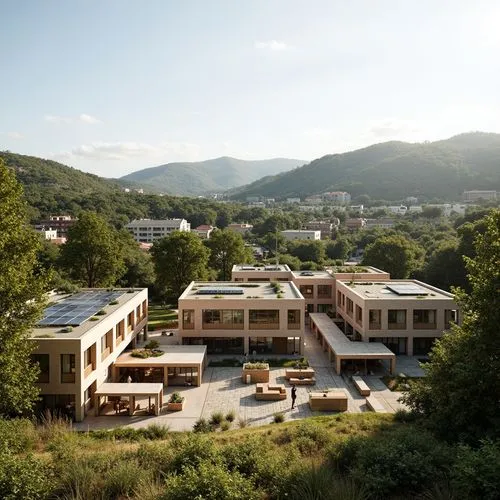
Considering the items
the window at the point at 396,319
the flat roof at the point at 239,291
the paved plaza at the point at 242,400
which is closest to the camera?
the paved plaza at the point at 242,400

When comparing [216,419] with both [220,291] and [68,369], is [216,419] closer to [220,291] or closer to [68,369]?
[68,369]

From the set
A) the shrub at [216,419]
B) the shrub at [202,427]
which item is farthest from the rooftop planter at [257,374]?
the shrub at [202,427]

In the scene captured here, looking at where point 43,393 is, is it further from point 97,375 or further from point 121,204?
point 121,204

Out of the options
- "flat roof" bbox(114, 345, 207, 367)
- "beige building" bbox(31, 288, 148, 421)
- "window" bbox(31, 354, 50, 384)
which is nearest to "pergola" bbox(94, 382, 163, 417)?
"beige building" bbox(31, 288, 148, 421)

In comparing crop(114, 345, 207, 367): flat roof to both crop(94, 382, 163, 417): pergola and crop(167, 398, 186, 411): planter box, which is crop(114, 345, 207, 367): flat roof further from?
crop(167, 398, 186, 411): planter box

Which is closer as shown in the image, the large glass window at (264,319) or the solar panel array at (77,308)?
the solar panel array at (77,308)

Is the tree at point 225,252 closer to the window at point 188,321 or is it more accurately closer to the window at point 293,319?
the window at point 188,321

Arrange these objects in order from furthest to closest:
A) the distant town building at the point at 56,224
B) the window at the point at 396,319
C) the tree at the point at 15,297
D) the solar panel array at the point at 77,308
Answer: the distant town building at the point at 56,224 < the window at the point at 396,319 < the solar panel array at the point at 77,308 < the tree at the point at 15,297
